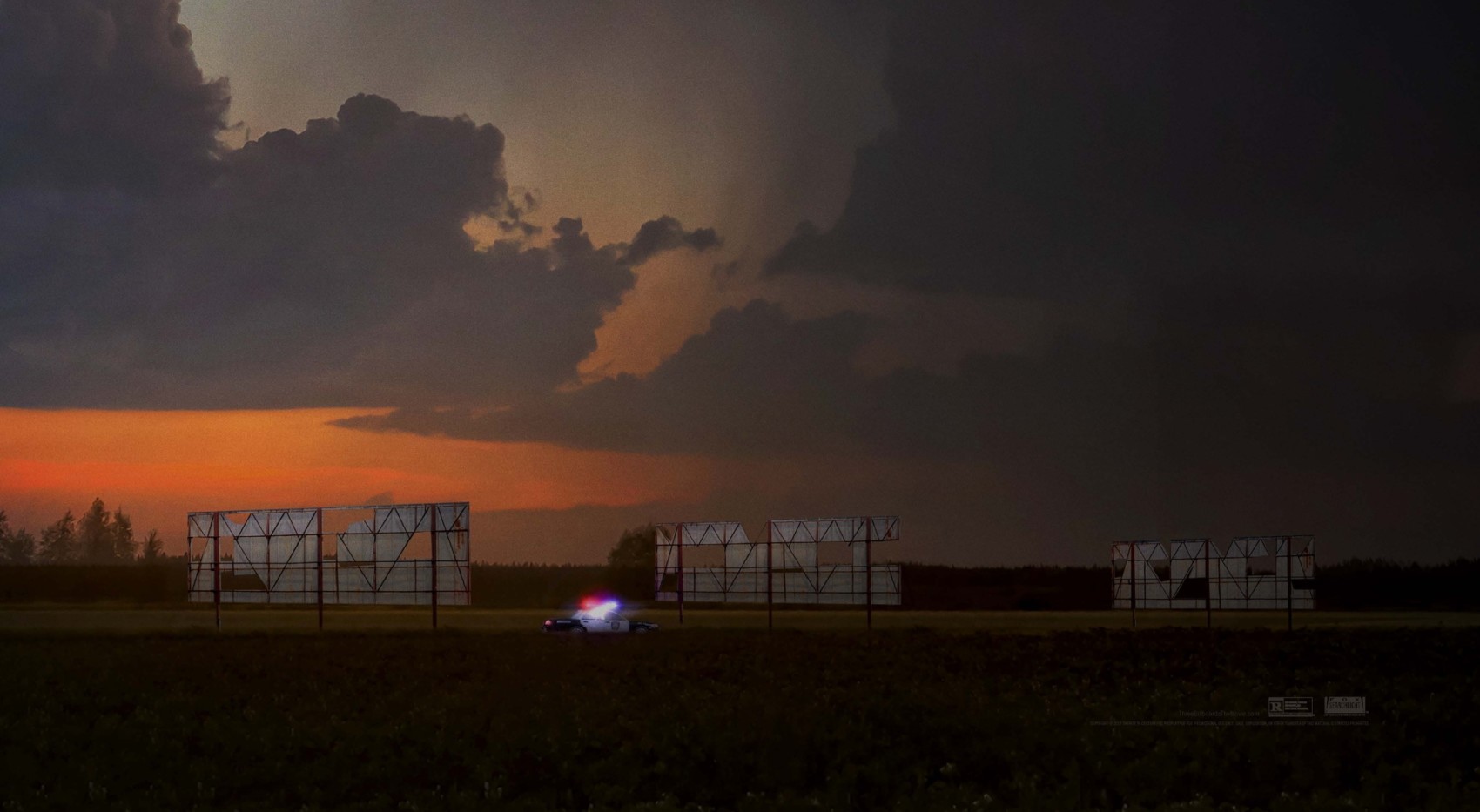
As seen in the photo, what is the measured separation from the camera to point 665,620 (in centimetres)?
7362

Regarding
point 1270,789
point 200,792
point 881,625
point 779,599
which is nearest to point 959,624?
point 881,625

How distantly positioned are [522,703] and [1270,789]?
16.4m

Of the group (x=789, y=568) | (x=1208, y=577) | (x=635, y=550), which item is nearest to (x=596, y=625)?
(x=789, y=568)

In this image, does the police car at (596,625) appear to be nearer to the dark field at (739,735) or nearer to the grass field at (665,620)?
the grass field at (665,620)

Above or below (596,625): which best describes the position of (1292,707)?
above

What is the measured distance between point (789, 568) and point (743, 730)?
42678 millimetres

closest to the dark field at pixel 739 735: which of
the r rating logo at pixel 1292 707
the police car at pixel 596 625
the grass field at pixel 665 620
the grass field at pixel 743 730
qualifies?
the grass field at pixel 743 730

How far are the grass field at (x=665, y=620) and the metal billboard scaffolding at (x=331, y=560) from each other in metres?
1.73

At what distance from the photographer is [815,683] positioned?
106 ft

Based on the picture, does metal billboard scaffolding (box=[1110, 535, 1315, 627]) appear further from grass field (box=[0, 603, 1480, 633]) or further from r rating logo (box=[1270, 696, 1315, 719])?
r rating logo (box=[1270, 696, 1315, 719])

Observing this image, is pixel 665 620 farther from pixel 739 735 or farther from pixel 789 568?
pixel 739 735

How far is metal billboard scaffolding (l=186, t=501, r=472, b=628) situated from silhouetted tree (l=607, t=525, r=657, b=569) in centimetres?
5031

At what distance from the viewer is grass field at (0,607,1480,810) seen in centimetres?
2202

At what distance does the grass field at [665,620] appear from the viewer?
2448 inches
